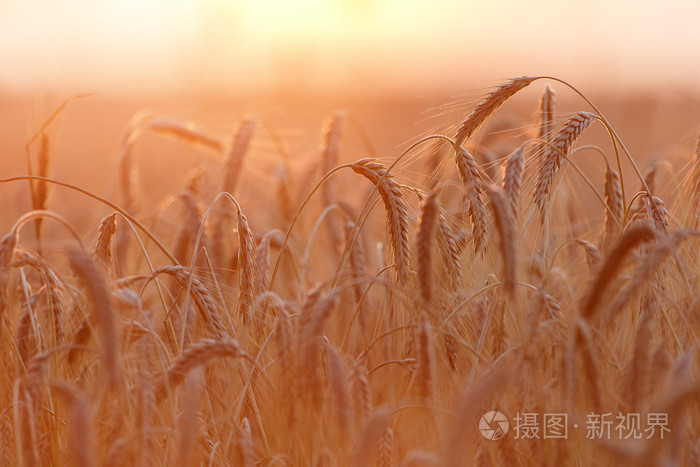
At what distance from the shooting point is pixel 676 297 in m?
2.18

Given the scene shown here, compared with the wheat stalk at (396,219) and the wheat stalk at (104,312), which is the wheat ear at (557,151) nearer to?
the wheat stalk at (396,219)

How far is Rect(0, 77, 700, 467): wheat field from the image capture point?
1346 mm

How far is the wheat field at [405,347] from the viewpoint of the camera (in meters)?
1.35

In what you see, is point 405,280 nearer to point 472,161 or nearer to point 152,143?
point 472,161

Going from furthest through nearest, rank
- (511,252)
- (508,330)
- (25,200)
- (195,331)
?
1. (25,200)
2. (195,331)
3. (508,330)
4. (511,252)

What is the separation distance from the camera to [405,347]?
2.02 m

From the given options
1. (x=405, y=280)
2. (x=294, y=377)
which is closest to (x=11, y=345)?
(x=294, y=377)

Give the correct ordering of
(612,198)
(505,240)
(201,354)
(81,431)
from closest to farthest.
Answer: (81,431) < (505,240) < (201,354) < (612,198)

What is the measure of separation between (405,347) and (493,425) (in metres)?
0.44

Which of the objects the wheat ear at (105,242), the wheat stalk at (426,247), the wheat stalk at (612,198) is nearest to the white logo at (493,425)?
→ the wheat stalk at (426,247)

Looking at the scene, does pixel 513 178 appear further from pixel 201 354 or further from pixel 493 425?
pixel 201 354

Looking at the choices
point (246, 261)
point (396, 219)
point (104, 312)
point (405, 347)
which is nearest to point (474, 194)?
point (396, 219)

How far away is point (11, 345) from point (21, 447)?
23.6 inches

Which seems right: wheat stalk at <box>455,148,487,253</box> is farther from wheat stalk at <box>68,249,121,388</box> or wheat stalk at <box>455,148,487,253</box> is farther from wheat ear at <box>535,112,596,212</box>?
wheat stalk at <box>68,249,121,388</box>
